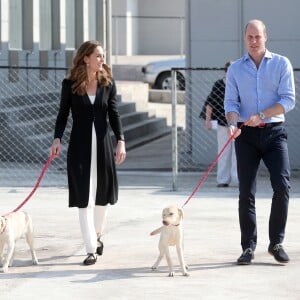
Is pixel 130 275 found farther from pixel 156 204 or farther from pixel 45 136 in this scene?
pixel 45 136

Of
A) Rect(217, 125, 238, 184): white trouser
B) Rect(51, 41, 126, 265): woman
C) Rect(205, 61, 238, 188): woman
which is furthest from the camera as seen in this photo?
Rect(217, 125, 238, 184): white trouser

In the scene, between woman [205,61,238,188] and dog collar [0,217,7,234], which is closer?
dog collar [0,217,7,234]

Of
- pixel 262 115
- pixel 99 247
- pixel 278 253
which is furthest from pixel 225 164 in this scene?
pixel 262 115

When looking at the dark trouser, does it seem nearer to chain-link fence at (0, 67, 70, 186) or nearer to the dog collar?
the dog collar

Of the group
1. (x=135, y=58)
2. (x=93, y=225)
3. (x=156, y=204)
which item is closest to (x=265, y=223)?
(x=156, y=204)

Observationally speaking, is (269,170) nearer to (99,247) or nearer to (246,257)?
(246,257)

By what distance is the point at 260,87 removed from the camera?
27.1 feet

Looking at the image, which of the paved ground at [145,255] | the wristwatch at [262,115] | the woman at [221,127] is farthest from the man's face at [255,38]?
the woman at [221,127]

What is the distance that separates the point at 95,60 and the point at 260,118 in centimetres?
135

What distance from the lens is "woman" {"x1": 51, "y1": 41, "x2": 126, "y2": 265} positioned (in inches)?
333

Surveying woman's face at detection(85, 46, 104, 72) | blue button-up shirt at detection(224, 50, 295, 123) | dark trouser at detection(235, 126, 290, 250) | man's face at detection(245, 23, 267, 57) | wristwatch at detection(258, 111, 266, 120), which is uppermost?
man's face at detection(245, 23, 267, 57)

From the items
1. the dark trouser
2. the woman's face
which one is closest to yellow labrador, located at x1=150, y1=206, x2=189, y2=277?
the dark trouser

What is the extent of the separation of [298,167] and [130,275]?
7644 millimetres

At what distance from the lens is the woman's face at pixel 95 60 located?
8391 millimetres
